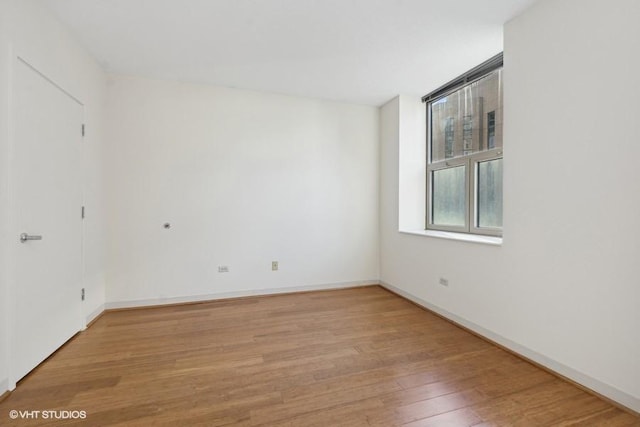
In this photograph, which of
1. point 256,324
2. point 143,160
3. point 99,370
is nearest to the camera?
point 99,370

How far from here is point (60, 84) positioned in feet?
7.30

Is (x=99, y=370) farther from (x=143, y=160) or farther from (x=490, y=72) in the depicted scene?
(x=490, y=72)

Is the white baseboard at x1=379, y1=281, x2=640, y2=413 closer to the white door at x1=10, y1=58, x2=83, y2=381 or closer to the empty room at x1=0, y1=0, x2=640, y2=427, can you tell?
the empty room at x1=0, y1=0, x2=640, y2=427

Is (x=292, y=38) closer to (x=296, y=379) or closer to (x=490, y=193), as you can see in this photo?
(x=490, y=193)

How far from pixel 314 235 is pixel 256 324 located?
1.51m


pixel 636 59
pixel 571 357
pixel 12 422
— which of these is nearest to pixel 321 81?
pixel 636 59

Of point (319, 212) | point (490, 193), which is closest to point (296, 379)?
point (319, 212)

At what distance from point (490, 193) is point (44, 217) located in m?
4.02

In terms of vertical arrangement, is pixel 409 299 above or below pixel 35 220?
below

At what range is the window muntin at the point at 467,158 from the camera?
110 inches

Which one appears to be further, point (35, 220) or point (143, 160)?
point (143, 160)

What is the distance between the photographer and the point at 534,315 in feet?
6.66

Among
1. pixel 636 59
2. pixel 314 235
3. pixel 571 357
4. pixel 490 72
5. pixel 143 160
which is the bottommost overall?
pixel 571 357

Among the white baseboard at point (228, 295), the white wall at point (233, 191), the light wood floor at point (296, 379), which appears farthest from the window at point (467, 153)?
the white baseboard at point (228, 295)
